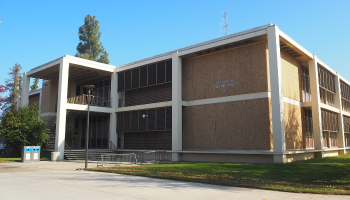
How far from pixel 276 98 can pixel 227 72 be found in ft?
14.4

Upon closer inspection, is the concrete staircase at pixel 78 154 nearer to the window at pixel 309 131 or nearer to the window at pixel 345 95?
the window at pixel 309 131

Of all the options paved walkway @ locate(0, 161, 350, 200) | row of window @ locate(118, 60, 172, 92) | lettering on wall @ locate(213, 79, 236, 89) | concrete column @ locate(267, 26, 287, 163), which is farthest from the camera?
row of window @ locate(118, 60, 172, 92)

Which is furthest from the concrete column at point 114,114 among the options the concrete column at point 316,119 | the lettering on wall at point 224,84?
the concrete column at point 316,119

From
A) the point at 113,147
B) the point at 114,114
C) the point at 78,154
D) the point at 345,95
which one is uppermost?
the point at 345,95

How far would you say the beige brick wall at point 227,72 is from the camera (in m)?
19.4

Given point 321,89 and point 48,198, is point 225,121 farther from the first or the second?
point 48,198

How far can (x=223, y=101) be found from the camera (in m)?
20.6

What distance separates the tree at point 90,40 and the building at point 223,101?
24.9 m

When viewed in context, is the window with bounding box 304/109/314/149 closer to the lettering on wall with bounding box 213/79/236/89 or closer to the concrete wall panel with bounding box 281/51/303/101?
the concrete wall panel with bounding box 281/51/303/101

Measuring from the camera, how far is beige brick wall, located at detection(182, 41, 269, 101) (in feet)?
63.5

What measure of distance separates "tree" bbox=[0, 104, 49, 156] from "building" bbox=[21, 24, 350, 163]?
74.7 inches

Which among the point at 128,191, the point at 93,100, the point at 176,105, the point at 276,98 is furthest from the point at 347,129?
the point at 128,191

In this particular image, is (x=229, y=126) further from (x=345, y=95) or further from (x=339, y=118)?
(x=345, y=95)

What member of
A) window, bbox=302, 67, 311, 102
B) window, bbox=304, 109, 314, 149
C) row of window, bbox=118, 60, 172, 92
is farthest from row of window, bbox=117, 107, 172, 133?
window, bbox=302, 67, 311, 102
